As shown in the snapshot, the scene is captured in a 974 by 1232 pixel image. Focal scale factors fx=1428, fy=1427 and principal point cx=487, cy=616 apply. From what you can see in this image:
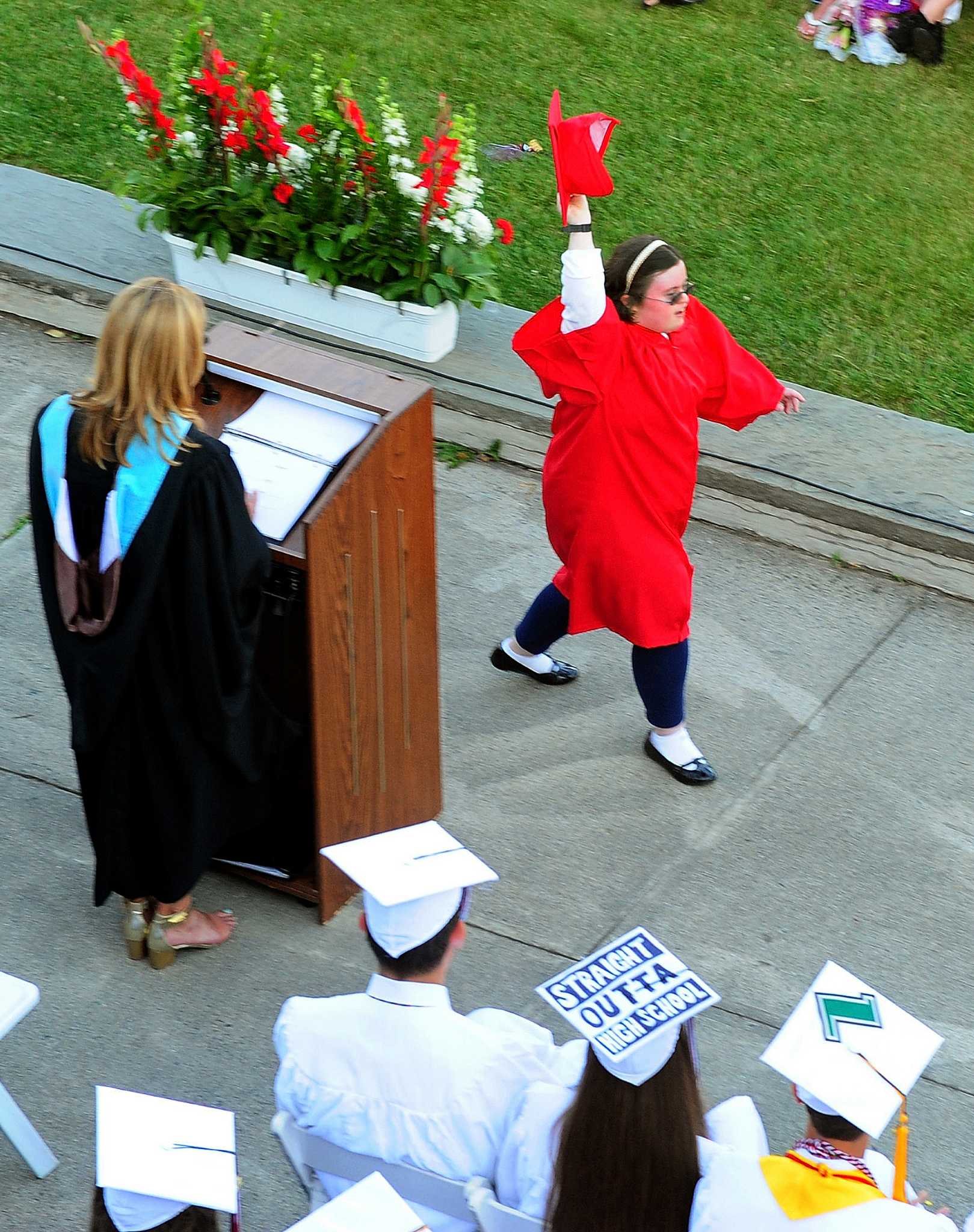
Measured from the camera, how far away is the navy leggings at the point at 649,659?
424 cm

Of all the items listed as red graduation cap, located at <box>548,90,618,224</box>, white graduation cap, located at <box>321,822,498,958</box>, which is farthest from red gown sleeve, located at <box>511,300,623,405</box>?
white graduation cap, located at <box>321,822,498,958</box>

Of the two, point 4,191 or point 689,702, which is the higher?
point 4,191

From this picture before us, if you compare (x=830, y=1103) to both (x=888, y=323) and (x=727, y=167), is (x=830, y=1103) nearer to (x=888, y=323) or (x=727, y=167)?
(x=888, y=323)

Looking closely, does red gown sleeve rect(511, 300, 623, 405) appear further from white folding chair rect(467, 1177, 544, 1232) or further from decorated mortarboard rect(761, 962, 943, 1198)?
white folding chair rect(467, 1177, 544, 1232)

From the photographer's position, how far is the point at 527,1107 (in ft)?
7.93

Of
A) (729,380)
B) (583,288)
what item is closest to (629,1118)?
(583,288)

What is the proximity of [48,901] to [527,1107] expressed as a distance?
1952mm

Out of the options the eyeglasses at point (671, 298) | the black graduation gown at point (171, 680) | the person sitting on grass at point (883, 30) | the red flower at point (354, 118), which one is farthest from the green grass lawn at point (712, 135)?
the black graduation gown at point (171, 680)

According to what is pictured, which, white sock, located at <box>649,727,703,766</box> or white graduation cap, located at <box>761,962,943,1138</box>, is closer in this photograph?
white graduation cap, located at <box>761,962,943,1138</box>

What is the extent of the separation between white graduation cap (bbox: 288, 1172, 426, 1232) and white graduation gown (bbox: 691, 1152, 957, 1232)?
45 cm

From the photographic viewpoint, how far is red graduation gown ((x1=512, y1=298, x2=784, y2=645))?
12.7ft

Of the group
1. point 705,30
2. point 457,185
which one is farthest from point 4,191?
point 705,30

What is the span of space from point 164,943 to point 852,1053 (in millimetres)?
1903

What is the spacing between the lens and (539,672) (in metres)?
4.77
